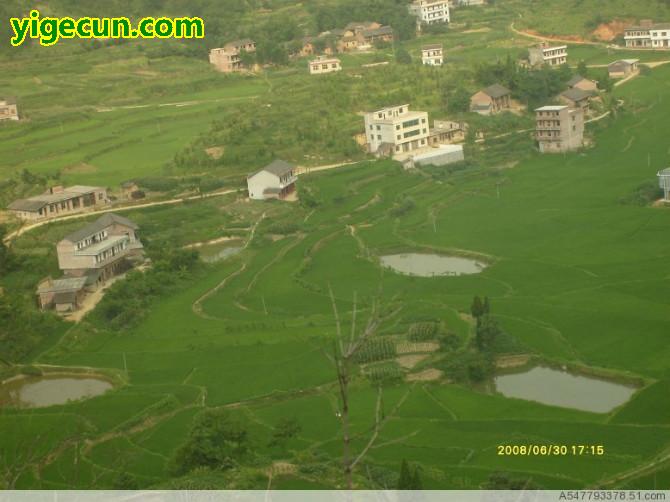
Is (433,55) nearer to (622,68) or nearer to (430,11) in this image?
(622,68)

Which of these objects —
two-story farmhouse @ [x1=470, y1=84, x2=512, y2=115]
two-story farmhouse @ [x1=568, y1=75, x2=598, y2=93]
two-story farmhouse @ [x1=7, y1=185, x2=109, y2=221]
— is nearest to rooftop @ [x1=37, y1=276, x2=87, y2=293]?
two-story farmhouse @ [x1=7, y1=185, x2=109, y2=221]

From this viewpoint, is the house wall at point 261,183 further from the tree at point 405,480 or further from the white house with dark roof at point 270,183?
the tree at point 405,480

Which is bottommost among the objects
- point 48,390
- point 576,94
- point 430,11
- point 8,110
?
point 48,390

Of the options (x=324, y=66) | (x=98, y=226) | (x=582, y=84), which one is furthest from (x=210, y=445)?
(x=324, y=66)

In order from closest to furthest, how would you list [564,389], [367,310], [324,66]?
[564,389] → [367,310] → [324,66]

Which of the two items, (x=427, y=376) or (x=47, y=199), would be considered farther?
(x=47, y=199)

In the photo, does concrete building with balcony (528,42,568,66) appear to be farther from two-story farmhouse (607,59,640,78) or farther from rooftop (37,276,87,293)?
rooftop (37,276,87,293)
